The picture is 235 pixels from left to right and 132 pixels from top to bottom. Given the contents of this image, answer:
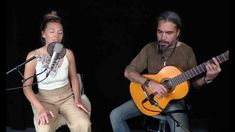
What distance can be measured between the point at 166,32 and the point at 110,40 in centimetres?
97

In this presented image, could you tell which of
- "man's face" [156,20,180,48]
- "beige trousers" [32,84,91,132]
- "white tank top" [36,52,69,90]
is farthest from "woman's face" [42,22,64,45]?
"man's face" [156,20,180,48]

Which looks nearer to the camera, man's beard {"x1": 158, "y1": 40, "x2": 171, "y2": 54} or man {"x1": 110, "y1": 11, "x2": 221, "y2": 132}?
man {"x1": 110, "y1": 11, "x2": 221, "y2": 132}

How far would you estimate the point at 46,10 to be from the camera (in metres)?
3.88

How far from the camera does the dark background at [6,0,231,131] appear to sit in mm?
3699

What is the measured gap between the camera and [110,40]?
396 cm

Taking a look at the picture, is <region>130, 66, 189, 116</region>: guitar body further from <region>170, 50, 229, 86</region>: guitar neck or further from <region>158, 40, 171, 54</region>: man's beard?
<region>158, 40, 171, 54</region>: man's beard

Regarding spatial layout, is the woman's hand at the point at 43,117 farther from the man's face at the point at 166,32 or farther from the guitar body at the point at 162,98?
the man's face at the point at 166,32

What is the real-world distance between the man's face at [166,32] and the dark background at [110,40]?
25.9 inches

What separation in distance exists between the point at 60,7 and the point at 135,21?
0.82 m

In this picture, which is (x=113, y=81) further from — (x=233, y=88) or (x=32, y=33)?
(x=233, y=88)

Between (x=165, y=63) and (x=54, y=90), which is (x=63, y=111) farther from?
(x=165, y=63)

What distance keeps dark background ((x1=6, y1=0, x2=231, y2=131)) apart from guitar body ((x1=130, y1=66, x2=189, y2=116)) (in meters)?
0.80

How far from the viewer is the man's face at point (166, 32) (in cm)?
312

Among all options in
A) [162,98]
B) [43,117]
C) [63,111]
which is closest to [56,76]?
[63,111]
